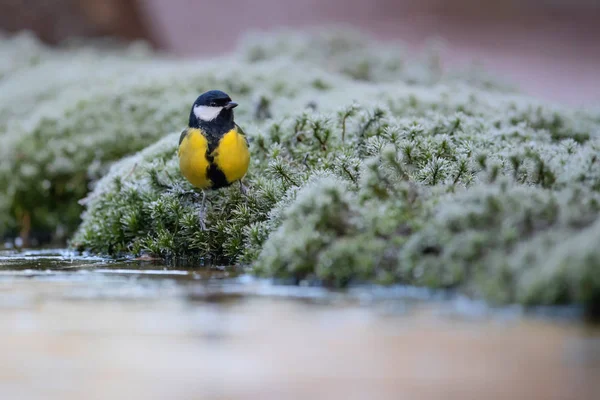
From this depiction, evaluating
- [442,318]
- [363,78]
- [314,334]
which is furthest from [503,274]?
[363,78]

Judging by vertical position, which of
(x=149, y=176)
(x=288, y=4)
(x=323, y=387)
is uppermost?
(x=288, y=4)

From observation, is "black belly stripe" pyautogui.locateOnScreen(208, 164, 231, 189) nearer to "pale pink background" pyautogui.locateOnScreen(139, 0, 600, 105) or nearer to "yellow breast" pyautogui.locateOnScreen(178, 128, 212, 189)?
"yellow breast" pyautogui.locateOnScreen(178, 128, 212, 189)

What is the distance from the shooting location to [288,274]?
12.0ft

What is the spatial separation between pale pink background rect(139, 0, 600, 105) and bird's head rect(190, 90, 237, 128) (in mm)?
8681

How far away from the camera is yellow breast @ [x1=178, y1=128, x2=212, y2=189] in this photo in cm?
447

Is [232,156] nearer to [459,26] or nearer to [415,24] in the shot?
[459,26]

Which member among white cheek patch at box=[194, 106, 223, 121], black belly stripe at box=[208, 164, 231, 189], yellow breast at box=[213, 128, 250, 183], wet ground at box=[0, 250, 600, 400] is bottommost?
wet ground at box=[0, 250, 600, 400]

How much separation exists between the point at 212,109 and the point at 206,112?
1.7 inches

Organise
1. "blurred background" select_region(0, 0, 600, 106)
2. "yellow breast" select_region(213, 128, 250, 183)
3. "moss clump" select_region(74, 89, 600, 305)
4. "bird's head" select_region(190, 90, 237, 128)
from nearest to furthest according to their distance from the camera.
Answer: "moss clump" select_region(74, 89, 600, 305), "yellow breast" select_region(213, 128, 250, 183), "bird's head" select_region(190, 90, 237, 128), "blurred background" select_region(0, 0, 600, 106)

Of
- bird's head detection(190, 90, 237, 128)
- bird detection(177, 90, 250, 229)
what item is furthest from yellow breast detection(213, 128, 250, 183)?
bird's head detection(190, 90, 237, 128)

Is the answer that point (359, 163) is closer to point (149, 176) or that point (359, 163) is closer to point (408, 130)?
point (408, 130)

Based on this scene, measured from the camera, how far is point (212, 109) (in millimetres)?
4660

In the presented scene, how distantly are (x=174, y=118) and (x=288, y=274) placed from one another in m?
3.79

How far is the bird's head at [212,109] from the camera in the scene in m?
4.61
